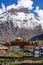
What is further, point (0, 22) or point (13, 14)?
point (13, 14)

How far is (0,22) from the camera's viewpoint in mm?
167000

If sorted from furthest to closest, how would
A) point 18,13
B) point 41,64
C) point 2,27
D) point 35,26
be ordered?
point 18,13
point 35,26
point 2,27
point 41,64

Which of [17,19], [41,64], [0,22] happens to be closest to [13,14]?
[17,19]

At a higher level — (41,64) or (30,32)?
(30,32)

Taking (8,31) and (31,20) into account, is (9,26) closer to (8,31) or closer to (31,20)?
(8,31)

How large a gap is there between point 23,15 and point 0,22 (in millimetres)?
23077

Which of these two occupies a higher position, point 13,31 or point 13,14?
point 13,14

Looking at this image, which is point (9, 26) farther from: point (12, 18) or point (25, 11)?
point (25, 11)

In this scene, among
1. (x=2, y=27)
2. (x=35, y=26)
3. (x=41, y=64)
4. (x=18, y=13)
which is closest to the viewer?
(x=41, y=64)

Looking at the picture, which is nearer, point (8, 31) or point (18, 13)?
point (8, 31)

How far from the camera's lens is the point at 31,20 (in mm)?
183875

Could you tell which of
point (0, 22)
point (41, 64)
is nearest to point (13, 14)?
point (0, 22)

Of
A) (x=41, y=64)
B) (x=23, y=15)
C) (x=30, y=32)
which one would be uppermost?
(x=23, y=15)

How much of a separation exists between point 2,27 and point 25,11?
26.1m
